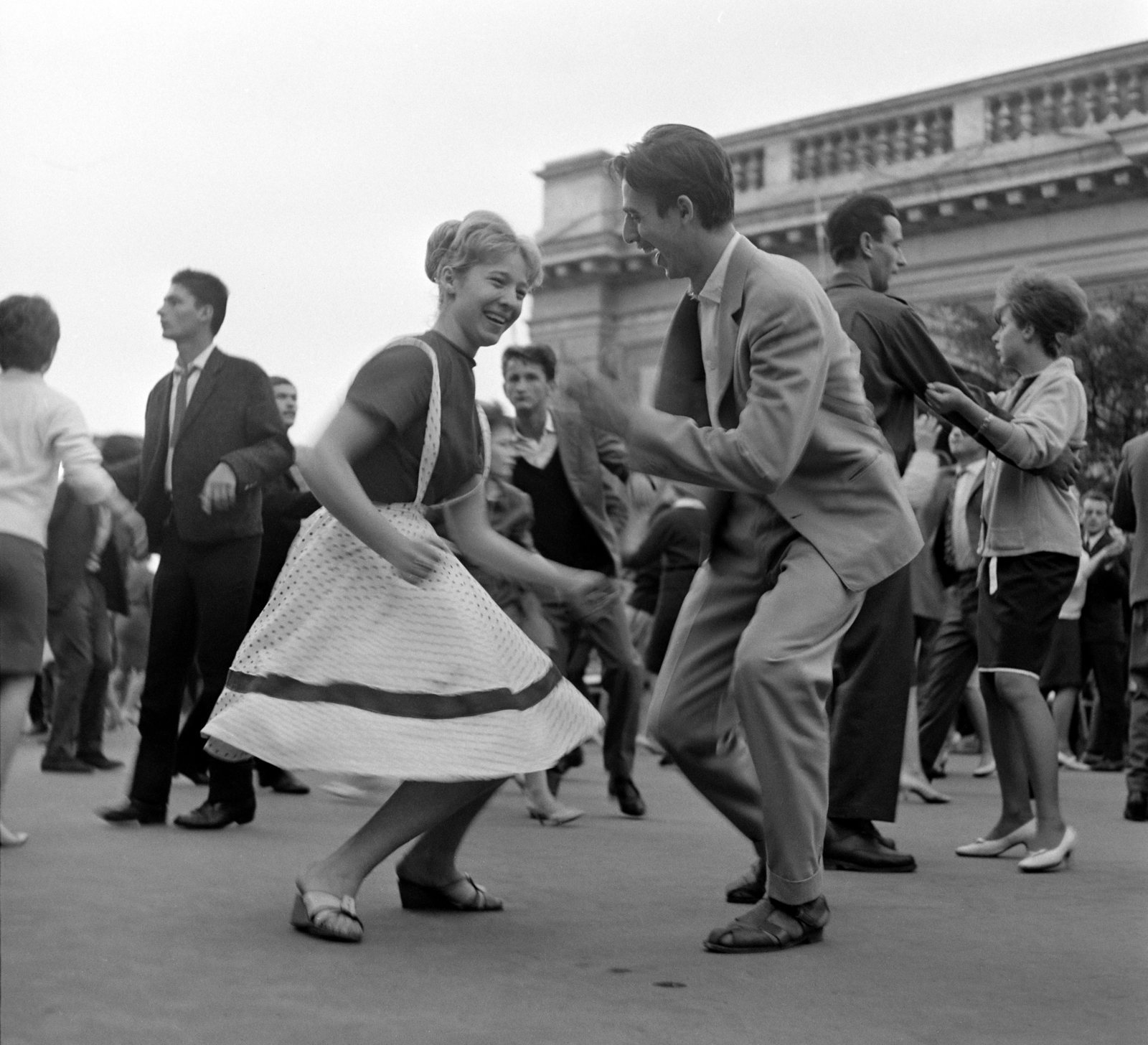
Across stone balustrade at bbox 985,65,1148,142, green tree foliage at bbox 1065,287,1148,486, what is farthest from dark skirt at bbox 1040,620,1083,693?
stone balustrade at bbox 985,65,1148,142

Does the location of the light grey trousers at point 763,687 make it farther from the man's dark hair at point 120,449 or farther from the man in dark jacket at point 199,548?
the man's dark hair at point 120,449

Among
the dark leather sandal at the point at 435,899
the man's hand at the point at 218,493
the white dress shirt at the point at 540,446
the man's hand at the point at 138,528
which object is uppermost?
the white dress shirt at the point at 540,446

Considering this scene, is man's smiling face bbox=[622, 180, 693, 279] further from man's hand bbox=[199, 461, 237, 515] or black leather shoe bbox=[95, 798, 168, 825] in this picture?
black leather shoe bbox=[95, 798, 168, 825]

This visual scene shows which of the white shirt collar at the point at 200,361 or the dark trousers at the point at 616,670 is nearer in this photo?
the white shirt collar at the point at 200,361

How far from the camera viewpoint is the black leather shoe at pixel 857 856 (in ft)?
17.7

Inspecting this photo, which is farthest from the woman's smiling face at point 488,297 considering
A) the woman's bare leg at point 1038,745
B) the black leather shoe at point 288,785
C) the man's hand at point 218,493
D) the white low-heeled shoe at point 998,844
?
the black leather shoe at point 288,785

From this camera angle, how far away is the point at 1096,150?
21062 millimetres

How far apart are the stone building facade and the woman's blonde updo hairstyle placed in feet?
49.9

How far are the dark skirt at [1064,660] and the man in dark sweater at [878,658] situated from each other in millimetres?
4536

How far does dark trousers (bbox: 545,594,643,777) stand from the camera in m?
7.64

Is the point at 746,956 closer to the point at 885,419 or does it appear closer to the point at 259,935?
the point at 259,935

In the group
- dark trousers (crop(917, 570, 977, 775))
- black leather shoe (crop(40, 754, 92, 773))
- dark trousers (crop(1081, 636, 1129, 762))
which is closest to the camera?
dark trousers (crop(917, 570, 977, 775))

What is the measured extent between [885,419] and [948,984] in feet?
8.14

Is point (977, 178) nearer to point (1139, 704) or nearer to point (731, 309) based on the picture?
point (1139, 704)
